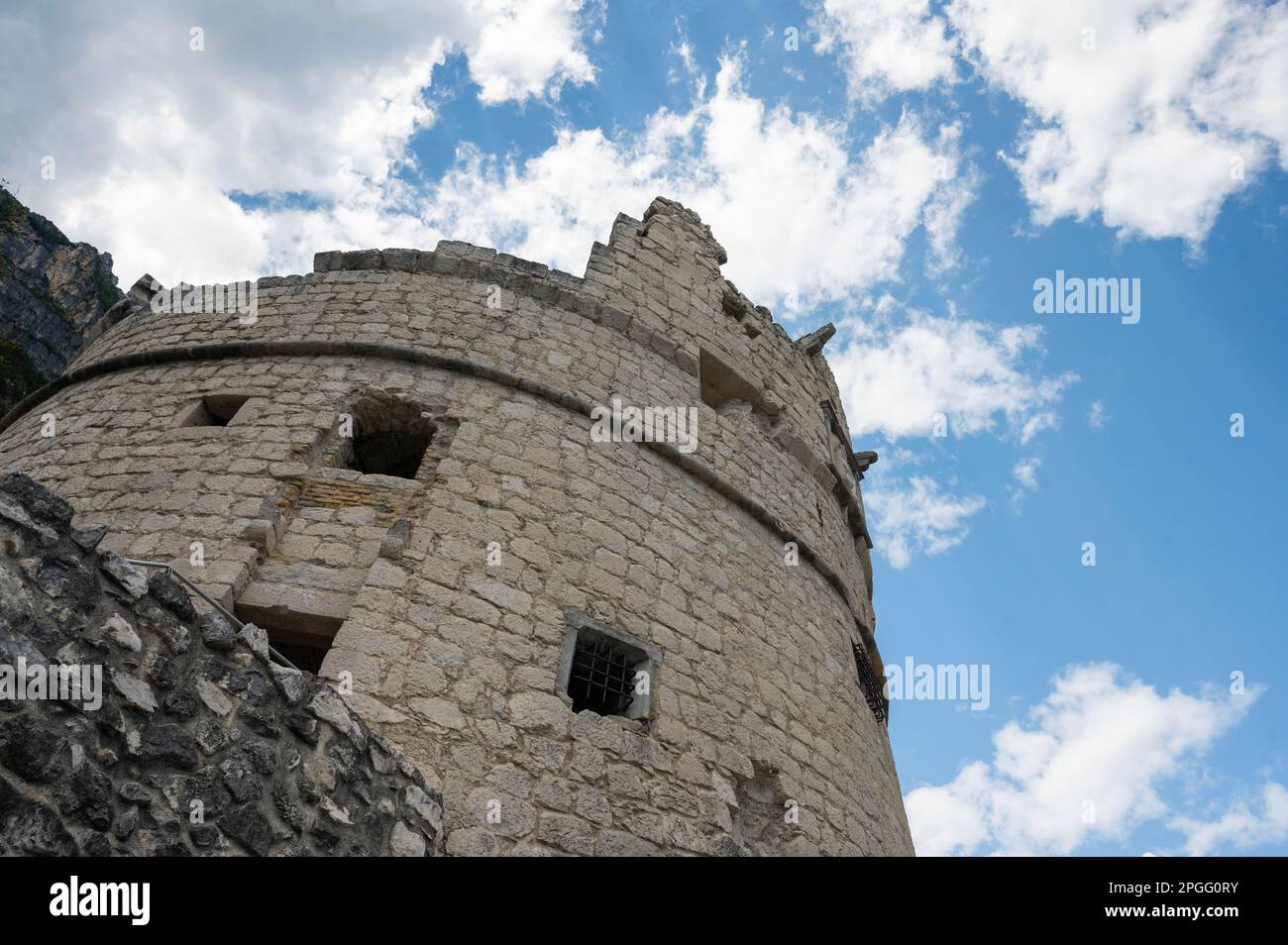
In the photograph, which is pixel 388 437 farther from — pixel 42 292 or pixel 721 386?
pixel 42 292

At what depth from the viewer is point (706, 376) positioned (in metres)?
7.72

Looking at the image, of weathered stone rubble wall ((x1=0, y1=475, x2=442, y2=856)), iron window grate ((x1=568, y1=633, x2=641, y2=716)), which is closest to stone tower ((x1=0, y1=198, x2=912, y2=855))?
iron window grate ((x1=568, y1=633, x2=641, y2=716))

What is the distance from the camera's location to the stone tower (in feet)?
14.0

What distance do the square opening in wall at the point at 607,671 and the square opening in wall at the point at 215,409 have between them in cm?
284

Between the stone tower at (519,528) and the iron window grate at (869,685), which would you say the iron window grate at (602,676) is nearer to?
the stone tower at (519,528)

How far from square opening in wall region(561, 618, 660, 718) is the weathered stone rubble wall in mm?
1835

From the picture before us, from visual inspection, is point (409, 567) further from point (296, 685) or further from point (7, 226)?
point (7, 226)

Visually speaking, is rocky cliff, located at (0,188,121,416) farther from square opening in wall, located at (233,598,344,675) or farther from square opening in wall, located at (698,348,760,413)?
square opening in wall, located at (233,598,344,675)

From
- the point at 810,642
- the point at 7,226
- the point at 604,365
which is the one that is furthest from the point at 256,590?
the point at 7,226

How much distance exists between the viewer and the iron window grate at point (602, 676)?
475 centimetres

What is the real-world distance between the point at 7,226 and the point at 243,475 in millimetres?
21599

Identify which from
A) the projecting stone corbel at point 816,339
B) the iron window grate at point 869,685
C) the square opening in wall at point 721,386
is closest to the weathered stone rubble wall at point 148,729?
the iron window grate at point 869,685

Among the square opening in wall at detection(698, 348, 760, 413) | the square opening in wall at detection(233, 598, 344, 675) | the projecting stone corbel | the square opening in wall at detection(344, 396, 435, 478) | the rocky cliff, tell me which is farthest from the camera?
the rocky cliff

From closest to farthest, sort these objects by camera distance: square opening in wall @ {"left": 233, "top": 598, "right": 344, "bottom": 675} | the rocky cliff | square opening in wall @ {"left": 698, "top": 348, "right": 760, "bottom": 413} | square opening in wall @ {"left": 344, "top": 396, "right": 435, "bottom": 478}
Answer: square opening in wall @ {"left": 233, "top": 598, "right": 344, "bottom": 675} < square opening in wall @ {"left": 344, "top": 396, "right": 435, "bottom": 478} < square opening in wall @ {"left": 698, "top": 348, "right": 760, "bottom": 413} < the rocky cliff
